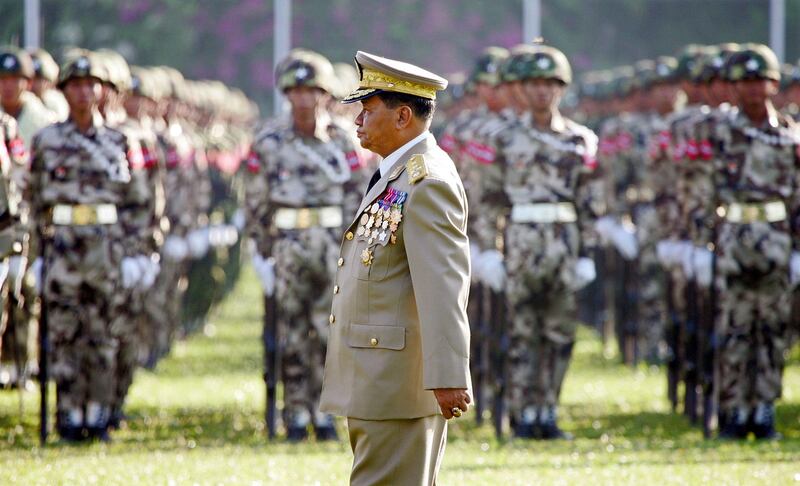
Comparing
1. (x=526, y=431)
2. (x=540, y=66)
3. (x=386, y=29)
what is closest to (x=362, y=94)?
(x=540, y=66)

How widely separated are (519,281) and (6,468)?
3574 millimetres

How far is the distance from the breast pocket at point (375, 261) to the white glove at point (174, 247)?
879 cm

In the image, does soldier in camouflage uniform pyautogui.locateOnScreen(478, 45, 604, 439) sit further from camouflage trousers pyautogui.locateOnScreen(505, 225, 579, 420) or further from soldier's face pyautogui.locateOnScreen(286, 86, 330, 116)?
soldier's face pyautogui.locateOnScreen(286, 86, 330, 116)

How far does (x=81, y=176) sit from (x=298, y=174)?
1.41 m

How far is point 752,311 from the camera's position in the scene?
417 inches

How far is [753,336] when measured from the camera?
419 inches

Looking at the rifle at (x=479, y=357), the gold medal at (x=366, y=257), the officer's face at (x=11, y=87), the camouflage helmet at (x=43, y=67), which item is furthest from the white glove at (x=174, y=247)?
the gold medal at (x=366, y=257)

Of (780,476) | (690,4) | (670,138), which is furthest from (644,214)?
(690,4)

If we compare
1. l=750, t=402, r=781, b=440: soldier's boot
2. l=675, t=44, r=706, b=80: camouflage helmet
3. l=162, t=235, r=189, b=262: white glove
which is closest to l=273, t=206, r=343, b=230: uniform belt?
l=750, t=402, r=781, b=440: soldier's boot

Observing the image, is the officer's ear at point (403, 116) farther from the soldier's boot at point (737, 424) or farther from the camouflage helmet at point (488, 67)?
the camouflage helmet at point (488, 67)

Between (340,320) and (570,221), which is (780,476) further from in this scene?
(340,320)

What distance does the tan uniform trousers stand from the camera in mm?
6250

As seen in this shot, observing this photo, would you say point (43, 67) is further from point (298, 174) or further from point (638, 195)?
point (638, 195)

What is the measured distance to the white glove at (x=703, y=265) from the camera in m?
10.8
